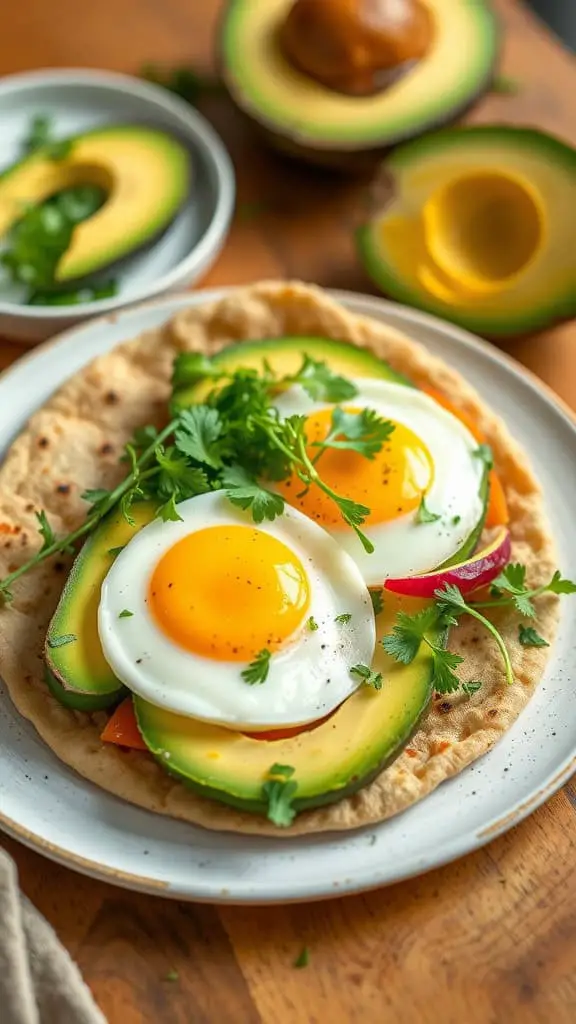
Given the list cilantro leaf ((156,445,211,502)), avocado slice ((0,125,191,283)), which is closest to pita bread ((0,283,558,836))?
cilantro leaf ((156,445,211,502))

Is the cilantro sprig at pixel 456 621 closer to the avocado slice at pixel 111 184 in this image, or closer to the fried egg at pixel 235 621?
the fried egg at pixel 235 621

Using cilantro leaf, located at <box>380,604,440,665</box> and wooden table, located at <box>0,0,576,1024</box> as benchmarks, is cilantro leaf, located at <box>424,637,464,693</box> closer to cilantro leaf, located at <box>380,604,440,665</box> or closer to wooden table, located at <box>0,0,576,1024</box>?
cilantro leaf, located at <box>380,604,440,665</box>

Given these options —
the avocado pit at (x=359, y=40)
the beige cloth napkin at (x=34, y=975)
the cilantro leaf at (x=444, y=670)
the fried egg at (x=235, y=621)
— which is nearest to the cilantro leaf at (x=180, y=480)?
the fried egg at (x=235, y=621)

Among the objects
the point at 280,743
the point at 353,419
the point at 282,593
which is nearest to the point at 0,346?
the point at 353,419

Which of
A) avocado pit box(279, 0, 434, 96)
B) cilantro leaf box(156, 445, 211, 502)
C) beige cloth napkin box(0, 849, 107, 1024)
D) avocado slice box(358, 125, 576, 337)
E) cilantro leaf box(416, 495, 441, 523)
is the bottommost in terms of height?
beige cloth napkin box(0, 849, 107, 1024)

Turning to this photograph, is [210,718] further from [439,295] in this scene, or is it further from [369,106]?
[369,106]

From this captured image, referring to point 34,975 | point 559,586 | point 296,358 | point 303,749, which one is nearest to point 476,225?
point 296,358

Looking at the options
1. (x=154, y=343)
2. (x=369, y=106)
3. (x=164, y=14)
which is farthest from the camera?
(x=164, y=14)
